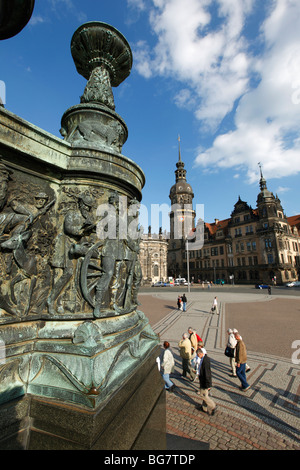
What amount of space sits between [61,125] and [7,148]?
6.06ft

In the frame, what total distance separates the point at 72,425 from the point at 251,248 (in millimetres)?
43191

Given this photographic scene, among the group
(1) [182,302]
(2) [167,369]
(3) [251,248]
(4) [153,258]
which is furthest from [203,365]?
(4) [153,258]

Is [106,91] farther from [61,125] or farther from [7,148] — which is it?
[7,148]

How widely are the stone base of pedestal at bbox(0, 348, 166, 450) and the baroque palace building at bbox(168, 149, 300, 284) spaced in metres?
27.8

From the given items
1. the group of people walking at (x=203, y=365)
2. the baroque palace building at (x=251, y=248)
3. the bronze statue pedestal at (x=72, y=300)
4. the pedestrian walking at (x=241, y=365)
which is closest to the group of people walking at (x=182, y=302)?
the group of people walking at (x=203, y=365)

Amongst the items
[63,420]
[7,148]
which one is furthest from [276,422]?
[7,148]

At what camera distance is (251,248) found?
40.3 metres

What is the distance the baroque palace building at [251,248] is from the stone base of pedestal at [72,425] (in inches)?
1095

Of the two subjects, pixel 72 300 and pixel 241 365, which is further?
pixel 241 365

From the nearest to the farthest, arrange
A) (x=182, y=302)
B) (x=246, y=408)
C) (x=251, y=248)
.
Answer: (x=246, y=408) < (x=182, y=302) < (x=251, y=248)

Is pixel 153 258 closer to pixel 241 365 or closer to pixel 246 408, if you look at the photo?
pixel 241 365

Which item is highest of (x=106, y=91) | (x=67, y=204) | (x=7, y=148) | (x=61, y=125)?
(x=106, y=91)

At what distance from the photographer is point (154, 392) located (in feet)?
8.61

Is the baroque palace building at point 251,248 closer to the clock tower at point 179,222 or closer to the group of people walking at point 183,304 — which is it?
the clock tower at point 179,222
